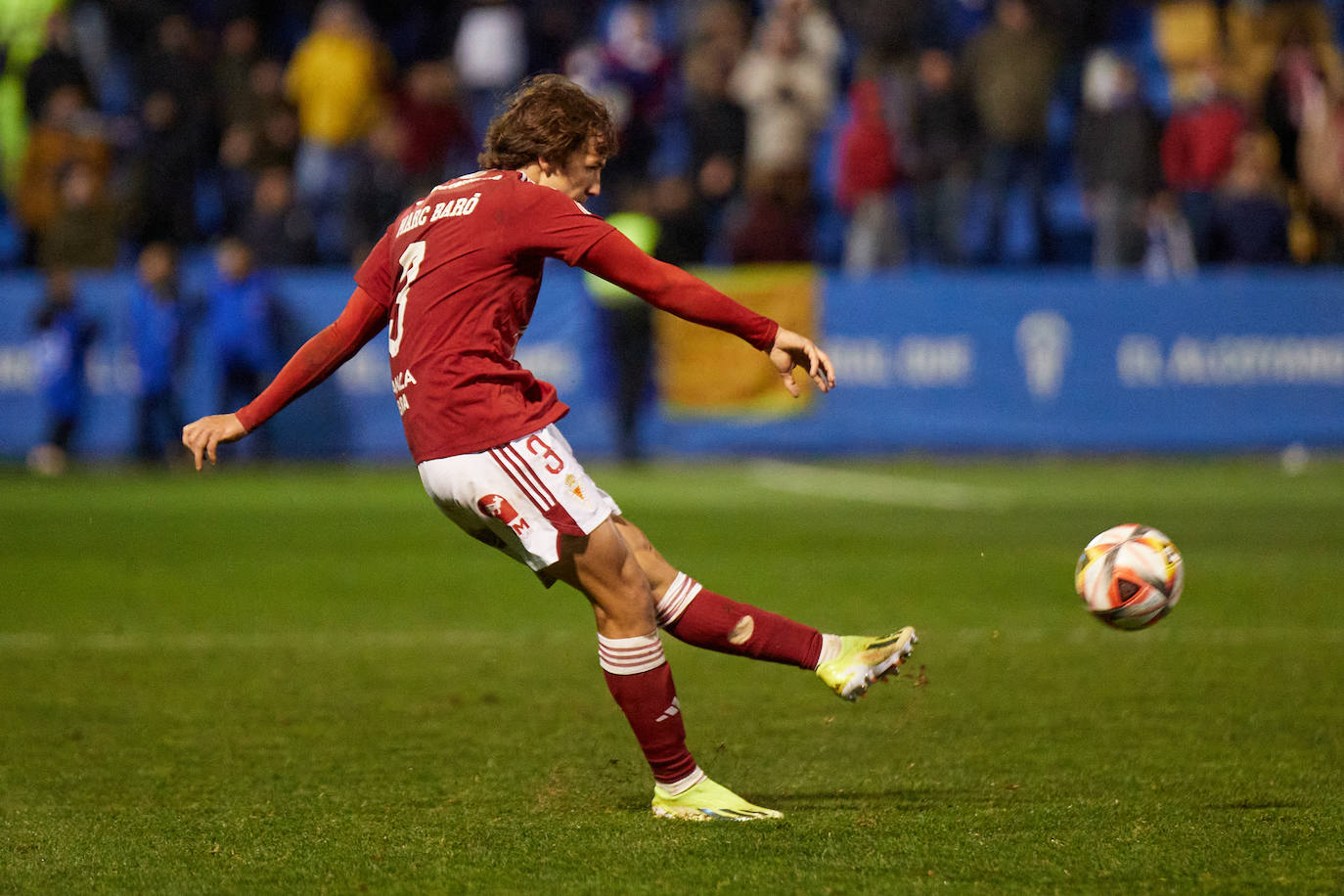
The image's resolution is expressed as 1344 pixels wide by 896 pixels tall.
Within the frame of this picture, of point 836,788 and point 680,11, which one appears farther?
point 680,11

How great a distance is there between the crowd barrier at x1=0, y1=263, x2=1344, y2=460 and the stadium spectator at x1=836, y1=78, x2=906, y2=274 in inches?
53.1

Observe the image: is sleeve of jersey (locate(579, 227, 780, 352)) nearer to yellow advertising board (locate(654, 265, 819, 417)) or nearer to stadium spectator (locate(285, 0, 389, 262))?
yellow advertising board (locate(654, 265, 819, 417))

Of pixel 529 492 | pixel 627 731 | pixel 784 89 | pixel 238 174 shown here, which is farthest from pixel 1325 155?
pixel 529 492

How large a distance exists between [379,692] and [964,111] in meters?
12.9

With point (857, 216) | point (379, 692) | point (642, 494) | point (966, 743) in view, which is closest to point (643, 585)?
point (966, 743)

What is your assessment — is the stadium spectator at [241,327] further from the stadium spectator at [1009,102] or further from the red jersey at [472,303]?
the red jersey at [472,303]

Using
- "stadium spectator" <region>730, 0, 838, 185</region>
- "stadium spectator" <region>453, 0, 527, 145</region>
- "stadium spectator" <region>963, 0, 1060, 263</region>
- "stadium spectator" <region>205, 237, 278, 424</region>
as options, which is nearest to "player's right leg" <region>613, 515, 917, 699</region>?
"stadium spectator" <region>205, 237, 278, 424</region>

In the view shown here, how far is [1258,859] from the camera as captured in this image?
423 cm

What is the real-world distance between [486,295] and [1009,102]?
14311mm

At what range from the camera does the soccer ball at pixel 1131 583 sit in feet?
17.3

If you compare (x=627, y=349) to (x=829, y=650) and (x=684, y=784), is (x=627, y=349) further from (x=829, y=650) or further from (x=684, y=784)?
(x=684, y=784)

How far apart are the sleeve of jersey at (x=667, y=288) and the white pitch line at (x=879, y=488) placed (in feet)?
28.7

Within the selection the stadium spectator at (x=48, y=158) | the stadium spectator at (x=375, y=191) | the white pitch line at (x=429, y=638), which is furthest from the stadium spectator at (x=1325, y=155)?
the stadium spectator at (x=48, y=158)

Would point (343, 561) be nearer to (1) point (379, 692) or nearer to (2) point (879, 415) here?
(1) point (379, 692)
